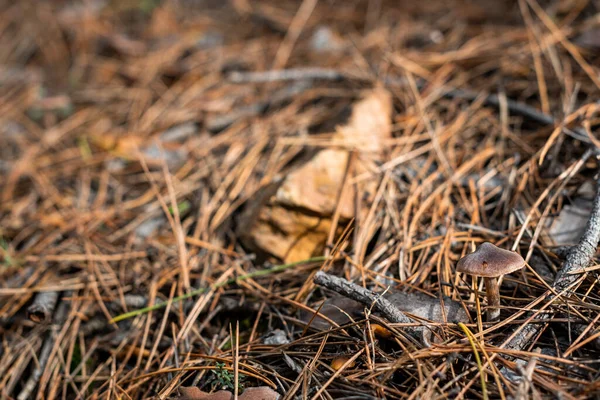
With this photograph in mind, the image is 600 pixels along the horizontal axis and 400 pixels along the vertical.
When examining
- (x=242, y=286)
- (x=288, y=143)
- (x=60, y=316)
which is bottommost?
(x=60, y=316)

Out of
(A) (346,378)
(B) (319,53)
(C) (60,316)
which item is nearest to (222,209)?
(C) (60,316)

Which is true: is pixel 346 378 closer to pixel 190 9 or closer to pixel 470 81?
pixel 470 81

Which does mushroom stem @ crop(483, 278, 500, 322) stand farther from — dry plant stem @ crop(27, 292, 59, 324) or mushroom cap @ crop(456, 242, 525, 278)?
dry plant stem @ crop(27, 292, 59, 324)

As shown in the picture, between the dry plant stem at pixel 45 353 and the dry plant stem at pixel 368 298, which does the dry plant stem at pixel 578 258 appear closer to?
the dry plant stem at pixel 368 298

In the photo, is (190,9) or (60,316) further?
(190,9)

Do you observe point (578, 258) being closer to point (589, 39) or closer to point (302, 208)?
point (302, 208)

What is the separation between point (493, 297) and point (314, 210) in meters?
0.78

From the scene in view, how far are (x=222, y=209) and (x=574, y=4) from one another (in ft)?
7.64

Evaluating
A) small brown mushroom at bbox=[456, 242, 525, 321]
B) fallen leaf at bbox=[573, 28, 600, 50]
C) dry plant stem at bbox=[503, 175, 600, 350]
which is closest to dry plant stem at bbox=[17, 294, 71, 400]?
small brown mushroom at bbox=[456, 242, 525, 321]

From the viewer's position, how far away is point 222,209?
7.20 feet

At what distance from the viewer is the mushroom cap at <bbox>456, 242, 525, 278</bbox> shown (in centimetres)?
125

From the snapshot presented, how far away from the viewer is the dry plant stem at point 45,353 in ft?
5.60

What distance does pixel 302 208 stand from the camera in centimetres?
194

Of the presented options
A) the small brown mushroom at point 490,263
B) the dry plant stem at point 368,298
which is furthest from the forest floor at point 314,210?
the small brown mushroom at point 490,263
